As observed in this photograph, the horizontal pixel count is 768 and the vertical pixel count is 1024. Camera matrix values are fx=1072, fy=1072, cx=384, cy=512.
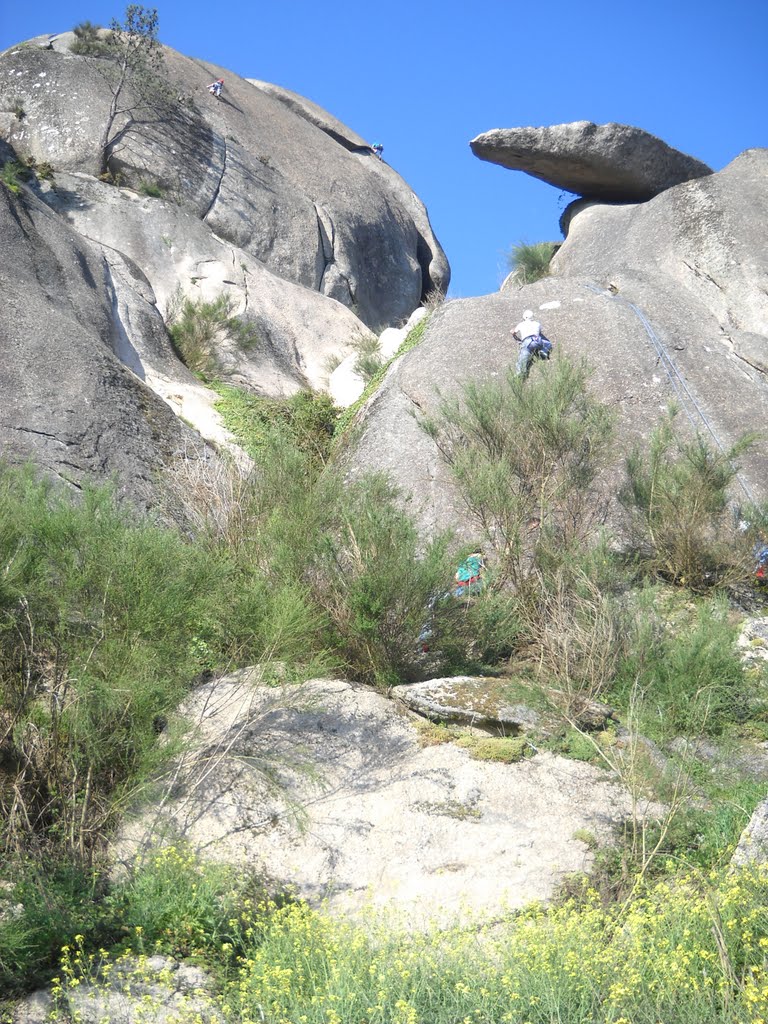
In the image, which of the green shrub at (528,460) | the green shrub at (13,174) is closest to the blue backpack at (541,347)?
the green shrub at (528,460)

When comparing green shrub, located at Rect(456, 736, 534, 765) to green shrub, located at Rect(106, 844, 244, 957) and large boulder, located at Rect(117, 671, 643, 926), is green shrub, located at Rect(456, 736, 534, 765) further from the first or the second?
green shrub, located at Rect(106, 844, 244, 957)

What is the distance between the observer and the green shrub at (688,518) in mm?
10422

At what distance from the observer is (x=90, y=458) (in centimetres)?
1017

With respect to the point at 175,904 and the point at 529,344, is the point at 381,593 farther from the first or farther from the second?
the point at 529,344

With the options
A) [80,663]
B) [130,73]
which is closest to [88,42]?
[130,73]

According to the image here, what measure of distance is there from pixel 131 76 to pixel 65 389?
35.5ft

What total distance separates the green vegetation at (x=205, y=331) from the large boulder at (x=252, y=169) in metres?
3.32

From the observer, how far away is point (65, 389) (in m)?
10.6

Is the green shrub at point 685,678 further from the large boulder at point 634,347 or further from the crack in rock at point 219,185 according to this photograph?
the crack in rock at point 219,185

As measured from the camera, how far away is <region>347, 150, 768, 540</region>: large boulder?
12141mm

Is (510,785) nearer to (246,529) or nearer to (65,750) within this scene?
(65,750)

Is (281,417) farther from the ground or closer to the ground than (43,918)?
farther from the ground

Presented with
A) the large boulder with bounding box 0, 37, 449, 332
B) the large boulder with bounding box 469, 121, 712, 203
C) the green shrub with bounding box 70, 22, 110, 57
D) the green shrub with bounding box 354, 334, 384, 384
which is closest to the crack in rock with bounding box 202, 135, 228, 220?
A: the large boulder with bounding box 0, 37, 449, 332

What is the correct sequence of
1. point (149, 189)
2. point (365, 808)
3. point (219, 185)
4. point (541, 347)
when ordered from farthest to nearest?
point (219, 185) → point (149, 189) → point (541, 347) → point (365, 808)
